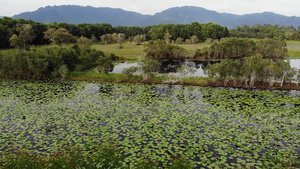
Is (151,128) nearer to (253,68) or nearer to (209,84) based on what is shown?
(209,84)

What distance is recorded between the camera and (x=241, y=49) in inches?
3455

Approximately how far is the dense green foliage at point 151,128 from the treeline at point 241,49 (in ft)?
A: 163

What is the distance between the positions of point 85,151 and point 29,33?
3448 inches

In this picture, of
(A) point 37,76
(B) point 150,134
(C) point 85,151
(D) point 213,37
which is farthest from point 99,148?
(D) point 213,37

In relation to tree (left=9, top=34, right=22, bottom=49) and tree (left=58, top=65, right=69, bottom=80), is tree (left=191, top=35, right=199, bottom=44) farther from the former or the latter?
tree (left=58, top=65, right=69, bottom=80)

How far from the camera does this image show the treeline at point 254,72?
42875 mm

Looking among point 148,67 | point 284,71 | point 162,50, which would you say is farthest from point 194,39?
point 284,71

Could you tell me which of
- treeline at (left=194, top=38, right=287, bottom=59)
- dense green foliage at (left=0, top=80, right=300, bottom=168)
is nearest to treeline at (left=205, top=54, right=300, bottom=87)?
dense green foliage at (left=0, top=80, right=300, bottom=168)

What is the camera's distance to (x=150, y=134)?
23.2 m

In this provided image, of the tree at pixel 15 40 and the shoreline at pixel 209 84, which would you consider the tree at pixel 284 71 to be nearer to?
the shoreline at pixel 209 84

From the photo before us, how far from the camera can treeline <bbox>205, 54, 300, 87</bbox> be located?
42875 mm

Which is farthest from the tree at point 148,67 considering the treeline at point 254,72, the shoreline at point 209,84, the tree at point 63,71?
the tree at point 63,71

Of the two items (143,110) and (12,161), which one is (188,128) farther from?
(12,161)

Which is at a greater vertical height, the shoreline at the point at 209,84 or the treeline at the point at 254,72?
the treeline at the point at 254,72
